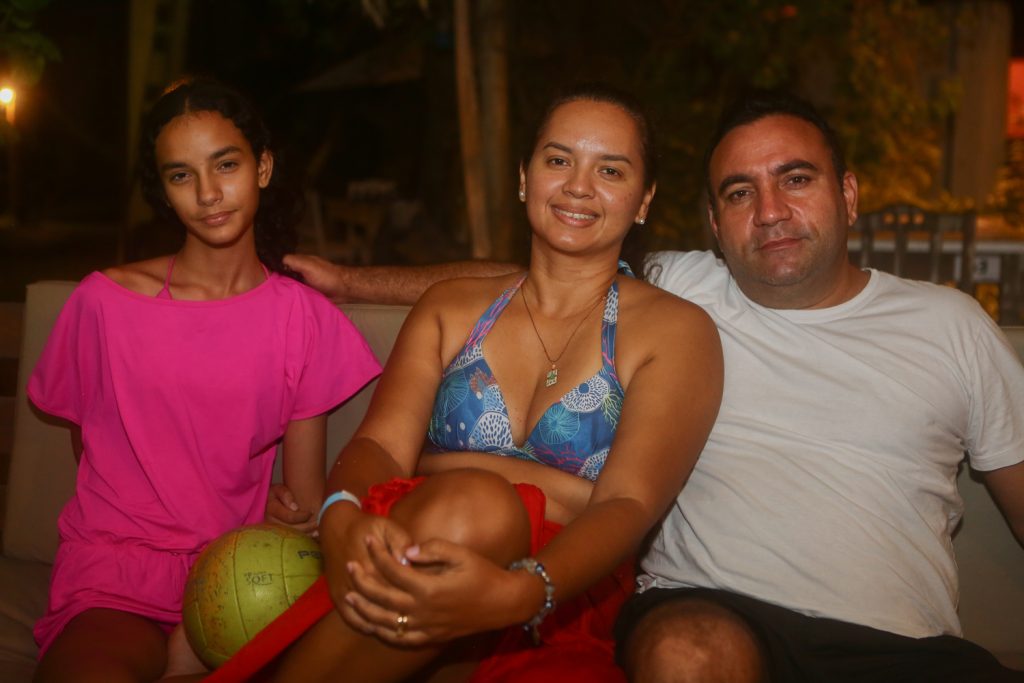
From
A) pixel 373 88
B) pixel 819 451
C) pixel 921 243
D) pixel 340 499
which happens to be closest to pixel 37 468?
pixel 340 499

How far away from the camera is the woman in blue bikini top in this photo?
1.71 meters

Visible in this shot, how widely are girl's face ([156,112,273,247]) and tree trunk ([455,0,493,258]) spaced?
4012 millimetres

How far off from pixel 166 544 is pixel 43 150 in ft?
41.3

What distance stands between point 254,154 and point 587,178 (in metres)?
0.82

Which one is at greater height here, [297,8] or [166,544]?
[297,8]

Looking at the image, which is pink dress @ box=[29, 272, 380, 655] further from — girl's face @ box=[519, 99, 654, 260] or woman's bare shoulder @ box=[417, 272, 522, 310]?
girl's face @ box=[519, 99, 654, 260]

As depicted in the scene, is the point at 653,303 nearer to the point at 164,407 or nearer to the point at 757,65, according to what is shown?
the point at 164,407

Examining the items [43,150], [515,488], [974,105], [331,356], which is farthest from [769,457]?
[43,150]

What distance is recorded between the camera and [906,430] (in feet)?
7.16

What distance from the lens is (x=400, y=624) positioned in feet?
5.53

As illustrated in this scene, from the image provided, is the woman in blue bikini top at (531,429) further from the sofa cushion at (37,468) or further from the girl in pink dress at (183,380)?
the sofa cushion at (37,468)

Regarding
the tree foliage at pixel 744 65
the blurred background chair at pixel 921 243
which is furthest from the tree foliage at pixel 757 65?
the blurred background chair at pixel 921 243

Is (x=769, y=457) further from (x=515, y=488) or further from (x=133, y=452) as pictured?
(x=133, y=452)

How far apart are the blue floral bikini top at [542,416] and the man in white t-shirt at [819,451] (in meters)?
0.19
